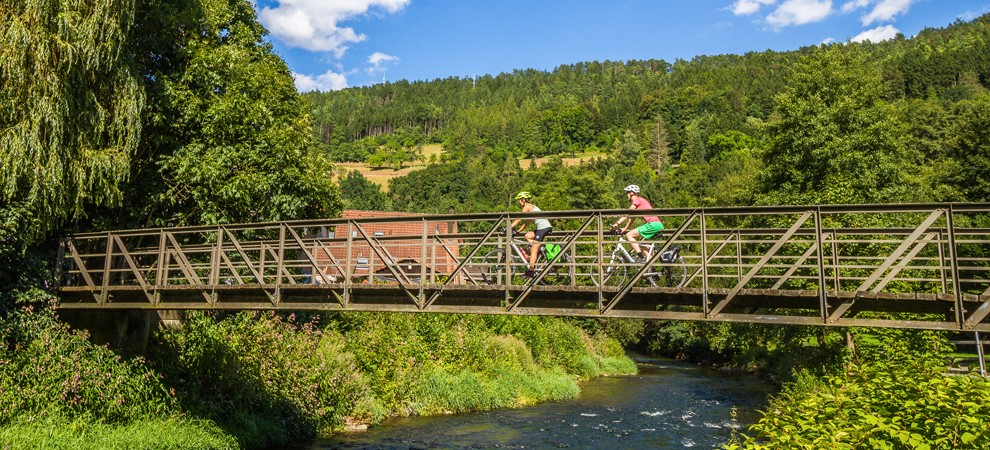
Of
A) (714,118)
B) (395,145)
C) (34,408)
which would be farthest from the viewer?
(395,145)

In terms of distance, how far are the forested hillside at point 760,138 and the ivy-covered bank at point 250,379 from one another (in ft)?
39.3

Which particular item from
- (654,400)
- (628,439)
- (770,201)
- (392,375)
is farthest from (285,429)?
(770,201)

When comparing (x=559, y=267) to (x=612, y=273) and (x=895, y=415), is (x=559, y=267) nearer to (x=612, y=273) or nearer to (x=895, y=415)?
(x=612, y=273)

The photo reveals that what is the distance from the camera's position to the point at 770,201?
1307 inches

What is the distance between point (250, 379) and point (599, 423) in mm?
11084

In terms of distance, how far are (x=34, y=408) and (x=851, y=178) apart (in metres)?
29.6

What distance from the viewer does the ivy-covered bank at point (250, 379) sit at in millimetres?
14719


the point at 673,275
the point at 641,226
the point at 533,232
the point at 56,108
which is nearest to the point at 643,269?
the point at 641,226

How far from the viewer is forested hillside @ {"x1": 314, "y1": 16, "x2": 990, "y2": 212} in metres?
32.8

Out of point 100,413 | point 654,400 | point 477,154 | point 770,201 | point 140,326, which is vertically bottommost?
point 654,400

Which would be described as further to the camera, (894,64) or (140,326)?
(894,64)

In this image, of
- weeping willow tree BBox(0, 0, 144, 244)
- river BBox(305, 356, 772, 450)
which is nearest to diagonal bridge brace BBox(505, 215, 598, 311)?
river BBox(305, 356, 772, 450)

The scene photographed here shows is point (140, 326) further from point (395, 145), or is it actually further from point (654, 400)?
point (395, 145)

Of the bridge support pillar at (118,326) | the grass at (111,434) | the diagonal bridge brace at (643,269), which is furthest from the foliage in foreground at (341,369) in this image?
the diagonal bridge brace at (643,269)
